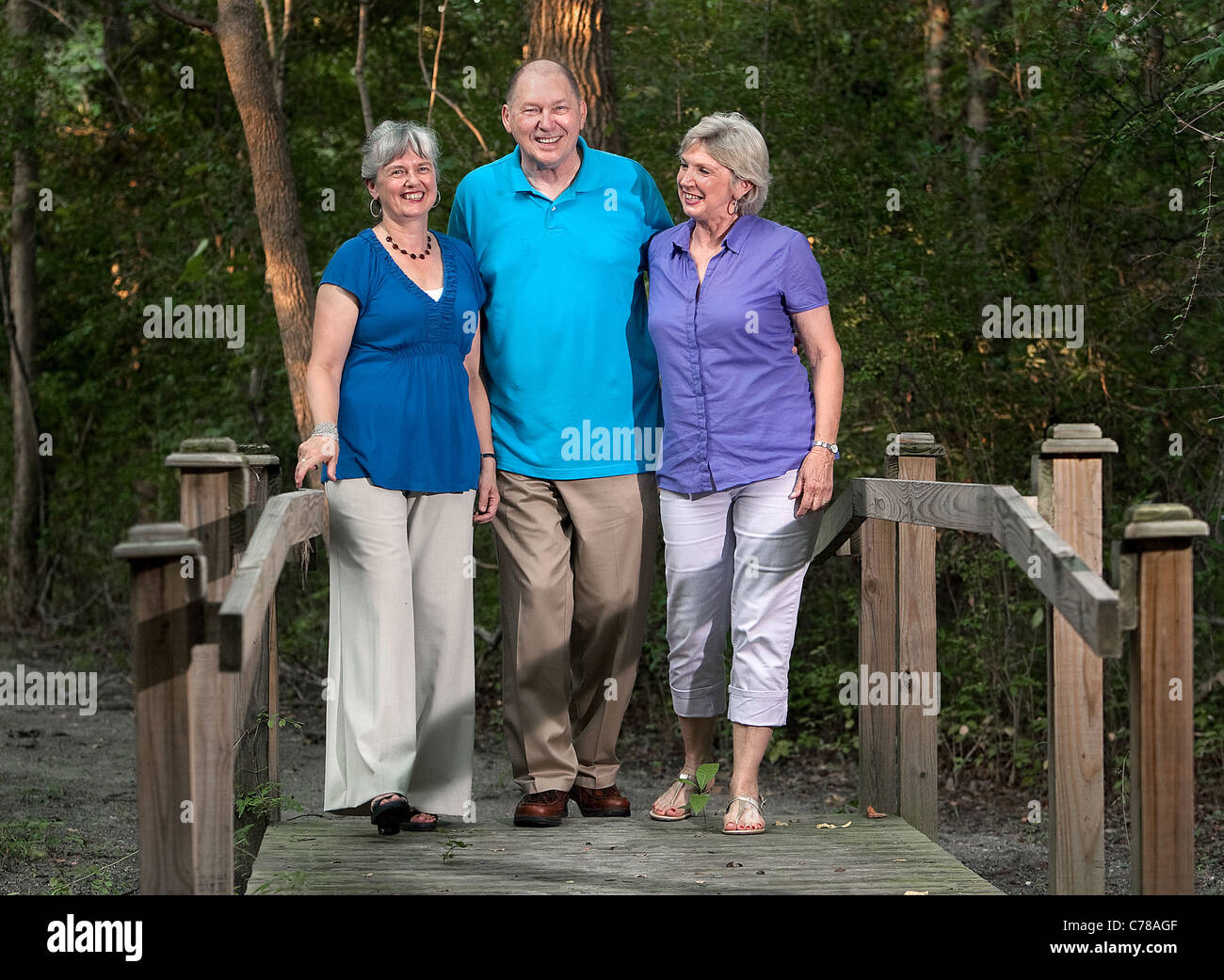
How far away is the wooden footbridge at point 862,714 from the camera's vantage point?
2908 millimetres

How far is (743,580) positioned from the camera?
4.46 metres

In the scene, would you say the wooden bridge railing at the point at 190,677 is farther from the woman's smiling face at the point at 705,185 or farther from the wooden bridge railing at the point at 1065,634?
the wooden bridge railing at the point at 1065,634

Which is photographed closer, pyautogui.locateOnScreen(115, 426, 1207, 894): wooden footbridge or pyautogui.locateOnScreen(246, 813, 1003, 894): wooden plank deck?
pyautogui.locateOnScreen(115, 426, 1207, 894): wooden footbridge

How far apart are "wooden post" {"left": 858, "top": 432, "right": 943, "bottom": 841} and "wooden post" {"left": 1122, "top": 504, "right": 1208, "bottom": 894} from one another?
4.97ft

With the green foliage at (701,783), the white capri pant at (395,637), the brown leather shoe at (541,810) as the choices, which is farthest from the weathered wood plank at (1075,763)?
the white capri pant at (395,637)

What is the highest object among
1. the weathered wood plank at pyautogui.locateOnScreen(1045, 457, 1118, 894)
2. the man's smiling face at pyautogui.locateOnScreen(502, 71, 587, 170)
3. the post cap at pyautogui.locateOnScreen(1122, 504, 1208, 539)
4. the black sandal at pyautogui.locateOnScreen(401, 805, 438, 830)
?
the man's smiling face at pyautogui.locateOnScreen(502, 71, 587, 170)

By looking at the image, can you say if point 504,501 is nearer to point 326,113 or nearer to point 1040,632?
point 1040,632

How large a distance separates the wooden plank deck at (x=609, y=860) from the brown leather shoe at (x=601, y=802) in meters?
0.08

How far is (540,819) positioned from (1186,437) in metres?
4.75

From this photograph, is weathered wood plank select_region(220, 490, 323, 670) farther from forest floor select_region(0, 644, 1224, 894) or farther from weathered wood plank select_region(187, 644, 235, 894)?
forest floor select_region(0, 644, 1224, 894)

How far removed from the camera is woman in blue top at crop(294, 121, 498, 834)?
4270 millimetres

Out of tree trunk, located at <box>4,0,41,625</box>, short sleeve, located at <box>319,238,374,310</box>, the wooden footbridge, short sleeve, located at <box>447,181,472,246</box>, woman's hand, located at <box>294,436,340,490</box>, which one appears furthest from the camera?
tree trunk, located at <box>4,0,41,625</box>

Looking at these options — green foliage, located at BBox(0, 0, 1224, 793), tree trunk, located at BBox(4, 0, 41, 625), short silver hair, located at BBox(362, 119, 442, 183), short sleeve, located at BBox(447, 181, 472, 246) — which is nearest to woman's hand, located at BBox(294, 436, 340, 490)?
short silver hair, located at BBox(362, 119, 442, 183)

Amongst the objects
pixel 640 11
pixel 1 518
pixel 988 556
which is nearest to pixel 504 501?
pixel 988 556
